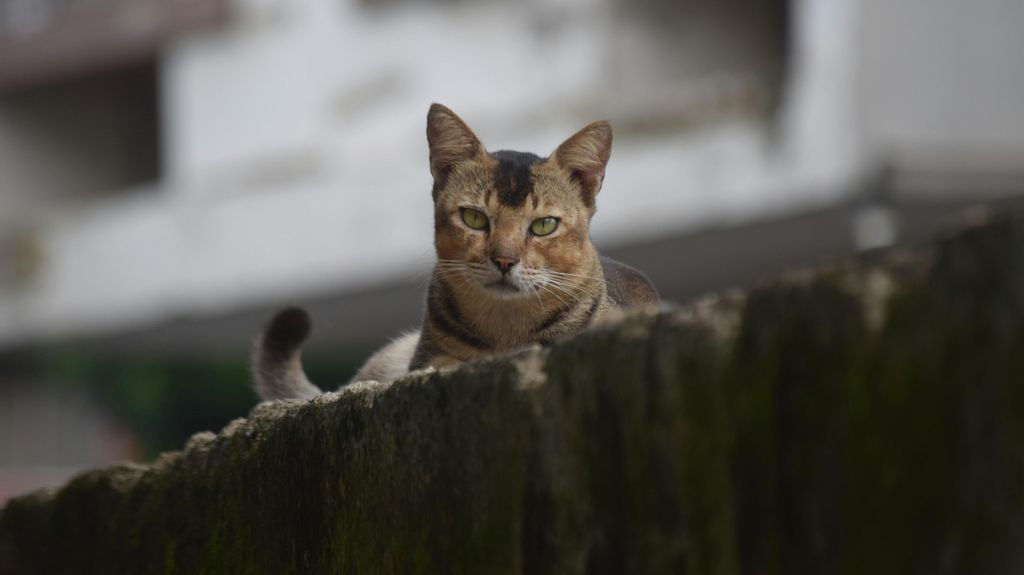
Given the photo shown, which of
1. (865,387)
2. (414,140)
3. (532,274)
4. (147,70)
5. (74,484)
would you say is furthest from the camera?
(147,70)

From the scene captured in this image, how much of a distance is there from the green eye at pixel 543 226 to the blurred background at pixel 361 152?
6827mm

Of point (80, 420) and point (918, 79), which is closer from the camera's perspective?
point (918, 79)

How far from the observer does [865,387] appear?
136 centimetres

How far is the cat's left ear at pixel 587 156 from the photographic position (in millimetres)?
3508

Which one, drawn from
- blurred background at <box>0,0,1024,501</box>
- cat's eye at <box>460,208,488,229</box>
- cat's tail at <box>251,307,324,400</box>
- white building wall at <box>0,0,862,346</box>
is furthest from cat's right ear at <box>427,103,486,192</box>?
white building wall at <box>0,0,862,346</box>

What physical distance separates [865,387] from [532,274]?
209 cm

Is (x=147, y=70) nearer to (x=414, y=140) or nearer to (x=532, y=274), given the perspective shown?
(x=414, y=140)

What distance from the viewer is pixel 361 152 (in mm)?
15609

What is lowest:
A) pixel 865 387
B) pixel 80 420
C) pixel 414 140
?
pixel 80 420

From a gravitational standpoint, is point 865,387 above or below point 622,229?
above

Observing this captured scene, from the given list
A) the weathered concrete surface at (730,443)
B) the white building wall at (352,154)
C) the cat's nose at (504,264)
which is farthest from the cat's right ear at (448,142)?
the white building wall at (352,154)

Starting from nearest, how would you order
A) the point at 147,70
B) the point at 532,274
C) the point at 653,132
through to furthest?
the point at 532,274 < the point at 653,132 < the point at 147,70

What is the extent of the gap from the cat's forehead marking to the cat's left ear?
8cm

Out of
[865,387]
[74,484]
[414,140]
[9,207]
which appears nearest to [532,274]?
[74,484]
